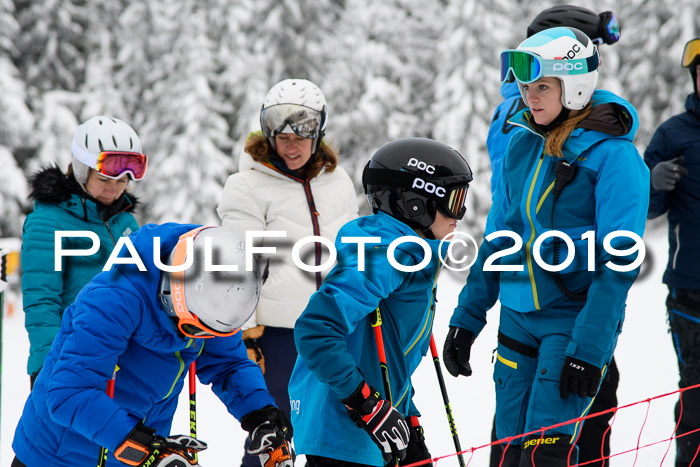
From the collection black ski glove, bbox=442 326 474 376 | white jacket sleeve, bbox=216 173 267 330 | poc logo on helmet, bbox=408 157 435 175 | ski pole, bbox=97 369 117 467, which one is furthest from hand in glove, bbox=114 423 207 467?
white jacket sleeve, bbox=216 173 267 330

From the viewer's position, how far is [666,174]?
448 centimetres

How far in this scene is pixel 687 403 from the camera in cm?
438

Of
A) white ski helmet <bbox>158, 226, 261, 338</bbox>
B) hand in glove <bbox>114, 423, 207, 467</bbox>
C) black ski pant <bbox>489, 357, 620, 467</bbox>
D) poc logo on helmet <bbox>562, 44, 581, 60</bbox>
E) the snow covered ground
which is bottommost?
the snow covered ground

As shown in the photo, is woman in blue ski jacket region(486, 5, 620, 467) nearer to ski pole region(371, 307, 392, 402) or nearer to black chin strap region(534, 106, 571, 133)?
black chin strap region(534, 106, 571, 133)

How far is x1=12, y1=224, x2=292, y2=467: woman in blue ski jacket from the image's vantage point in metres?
2.39

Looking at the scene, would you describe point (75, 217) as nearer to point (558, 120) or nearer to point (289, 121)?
point (289, 121)

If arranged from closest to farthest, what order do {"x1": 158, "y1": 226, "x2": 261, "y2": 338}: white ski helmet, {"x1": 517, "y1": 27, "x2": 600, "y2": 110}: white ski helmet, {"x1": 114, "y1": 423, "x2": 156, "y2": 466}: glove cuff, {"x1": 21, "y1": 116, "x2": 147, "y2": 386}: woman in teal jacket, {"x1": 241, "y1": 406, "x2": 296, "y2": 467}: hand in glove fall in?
1. {"x1": 114, "y1": 423, "x2": 156, "y2": 466}: glove cuff
2. {"x1": 158, "y1": 226, "x2": 261, "y2": 338}: white ski helmet
3. {"x1": 241, "y1": 406, "x2": 296, "y2": 467}: hand in glove
4. {"x1": 517, "y1": 27, "x2": 600, "y2": 110}: white ski helmet
5. {"x1": 21, "y1": 116, "x2": 147, "y2": 386}: woman in teal jacket

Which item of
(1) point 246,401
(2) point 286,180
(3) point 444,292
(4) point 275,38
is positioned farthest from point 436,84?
(1) point 246,401

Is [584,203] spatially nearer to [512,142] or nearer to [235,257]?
[512,142]

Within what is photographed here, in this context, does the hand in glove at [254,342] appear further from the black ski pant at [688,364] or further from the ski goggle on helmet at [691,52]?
the ski goggle on helmet at [691,52]

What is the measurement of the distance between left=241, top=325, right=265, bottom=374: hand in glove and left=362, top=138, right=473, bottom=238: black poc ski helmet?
5.54 feet

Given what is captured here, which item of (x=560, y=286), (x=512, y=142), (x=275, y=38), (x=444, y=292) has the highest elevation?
(x=275, y=38)

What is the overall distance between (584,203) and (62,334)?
2.20m

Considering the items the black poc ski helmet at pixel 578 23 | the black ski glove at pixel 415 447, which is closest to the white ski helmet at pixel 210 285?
the black ski glove at pixel 415 447
